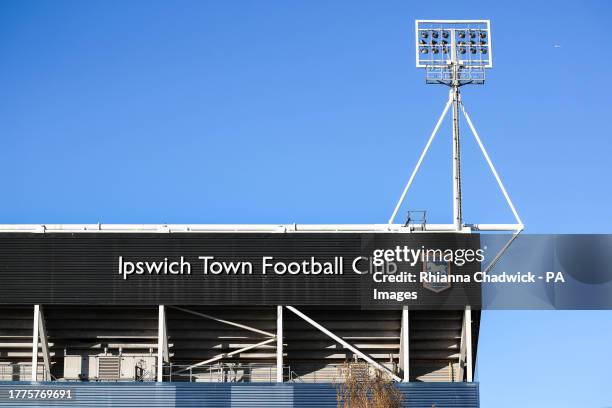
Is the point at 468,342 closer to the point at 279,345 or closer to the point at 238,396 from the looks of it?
the point at 279,345

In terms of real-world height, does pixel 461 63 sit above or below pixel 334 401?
above

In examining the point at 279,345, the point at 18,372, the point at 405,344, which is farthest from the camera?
the point at 18,372

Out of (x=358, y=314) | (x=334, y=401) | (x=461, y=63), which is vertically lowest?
(x=334, y=401)

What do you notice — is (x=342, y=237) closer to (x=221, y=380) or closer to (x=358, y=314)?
(x=358, y=314)

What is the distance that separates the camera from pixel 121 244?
72000 mm

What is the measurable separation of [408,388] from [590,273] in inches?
436

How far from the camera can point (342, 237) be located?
71.7 m

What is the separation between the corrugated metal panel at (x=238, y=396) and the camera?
69562 mm

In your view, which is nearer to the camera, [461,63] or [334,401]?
[334,401]

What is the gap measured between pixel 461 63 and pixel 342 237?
11.5 meters

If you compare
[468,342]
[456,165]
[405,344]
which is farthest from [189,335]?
[456,165]

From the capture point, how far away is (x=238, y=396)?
69.6 metres

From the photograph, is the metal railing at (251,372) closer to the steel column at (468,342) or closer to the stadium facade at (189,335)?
the stadium facade at (189,335)

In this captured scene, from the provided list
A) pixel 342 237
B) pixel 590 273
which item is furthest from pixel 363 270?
pixel 590 273
